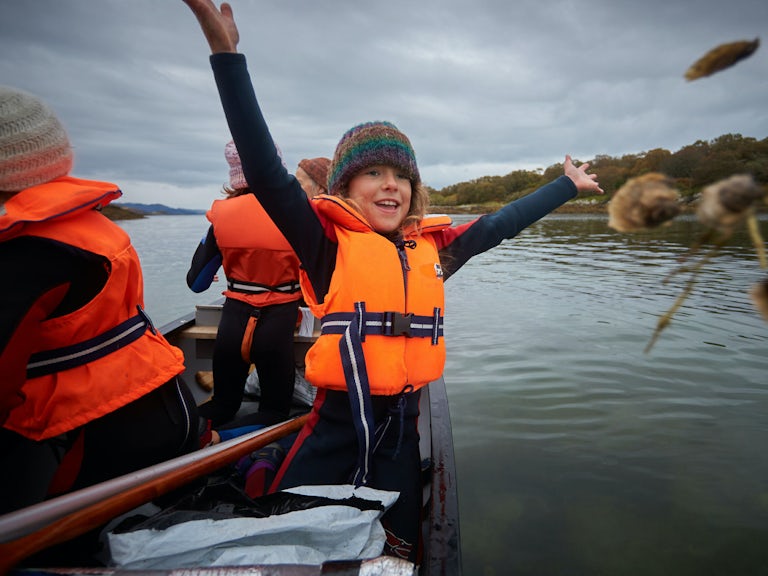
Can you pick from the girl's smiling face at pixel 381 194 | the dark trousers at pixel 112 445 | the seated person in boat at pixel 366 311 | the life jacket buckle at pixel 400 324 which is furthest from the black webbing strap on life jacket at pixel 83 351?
the girl's smiling face at pixel 381 194

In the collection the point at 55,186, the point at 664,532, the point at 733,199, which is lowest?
the point at 664,532

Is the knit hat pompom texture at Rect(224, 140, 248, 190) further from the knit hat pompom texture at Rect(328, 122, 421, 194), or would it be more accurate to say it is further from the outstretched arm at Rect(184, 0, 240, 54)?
the outstretched arm at Rect(184, 0, 240, 54)

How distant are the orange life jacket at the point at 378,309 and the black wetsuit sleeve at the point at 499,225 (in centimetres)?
42

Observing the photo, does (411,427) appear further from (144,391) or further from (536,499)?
(536,499)

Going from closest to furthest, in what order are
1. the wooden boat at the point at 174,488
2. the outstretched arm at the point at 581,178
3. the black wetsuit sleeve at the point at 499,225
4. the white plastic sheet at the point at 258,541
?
1. the wooden boat at the point at 174,488
2. the white plastic sheet at the point at 258,541
3. the black wetsuit sleeve at the point at 499,225
4. the outstretched arm at the point at 581,178

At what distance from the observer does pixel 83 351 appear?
67.9 inches

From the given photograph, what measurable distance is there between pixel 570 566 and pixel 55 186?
3.38m

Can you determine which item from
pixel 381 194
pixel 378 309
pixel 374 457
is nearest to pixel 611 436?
pixel 374 457

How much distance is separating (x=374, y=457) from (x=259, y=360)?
1.53 m

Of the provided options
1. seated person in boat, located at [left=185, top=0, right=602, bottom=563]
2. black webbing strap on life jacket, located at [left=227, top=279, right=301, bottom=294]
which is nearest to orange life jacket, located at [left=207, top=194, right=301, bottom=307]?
black webbing strap on life jacket, located at [left=227, top=279, right=301, bottom=294]

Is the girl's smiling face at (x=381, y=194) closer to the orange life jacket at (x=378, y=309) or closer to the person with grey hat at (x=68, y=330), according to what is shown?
the orange life jacket at (x=378, y=309)

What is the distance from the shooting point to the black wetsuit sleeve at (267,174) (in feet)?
5.50

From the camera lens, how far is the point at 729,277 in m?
11.1

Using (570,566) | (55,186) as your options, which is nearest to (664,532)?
(570,566)
